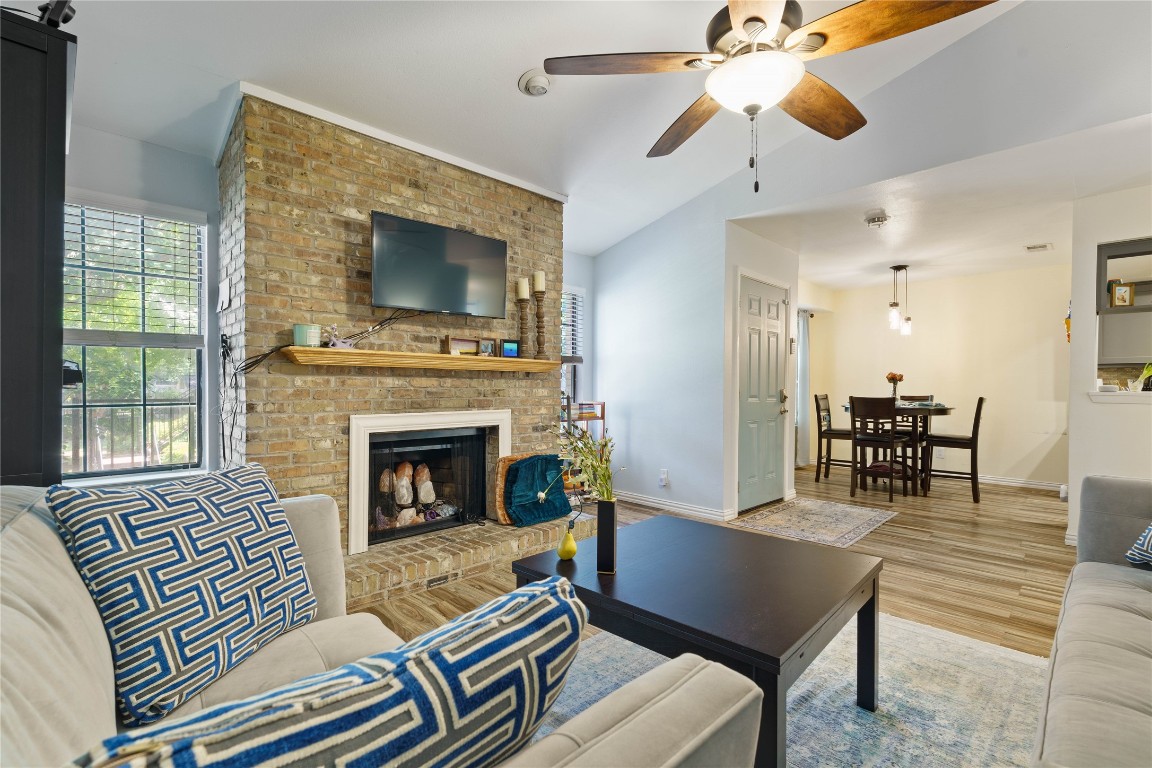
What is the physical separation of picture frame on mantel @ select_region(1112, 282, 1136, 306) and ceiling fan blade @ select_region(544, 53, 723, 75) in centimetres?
369

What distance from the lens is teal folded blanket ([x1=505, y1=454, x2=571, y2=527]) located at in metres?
3.60

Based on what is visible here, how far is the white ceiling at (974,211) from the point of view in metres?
3.12

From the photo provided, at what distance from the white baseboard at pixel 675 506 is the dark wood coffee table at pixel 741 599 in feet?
7.74

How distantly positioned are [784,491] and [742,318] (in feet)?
6.00

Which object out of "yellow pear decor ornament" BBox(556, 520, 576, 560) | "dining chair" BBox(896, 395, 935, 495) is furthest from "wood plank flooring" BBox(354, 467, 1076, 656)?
"yellow pear decor ornament" BBox(556, 520, 576, 560)

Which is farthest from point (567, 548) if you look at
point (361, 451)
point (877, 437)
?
point (877, 437)

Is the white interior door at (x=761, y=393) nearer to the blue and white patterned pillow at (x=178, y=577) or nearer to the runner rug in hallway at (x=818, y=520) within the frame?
the runner rug in hallway at (x=818, y=520)

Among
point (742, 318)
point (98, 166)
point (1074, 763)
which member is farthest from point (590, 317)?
point (1074, 763)

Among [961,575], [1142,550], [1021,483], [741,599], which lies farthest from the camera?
[1021,483]

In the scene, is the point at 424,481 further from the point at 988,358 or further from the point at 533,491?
the point at 988,358

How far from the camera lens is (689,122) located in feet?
8.05

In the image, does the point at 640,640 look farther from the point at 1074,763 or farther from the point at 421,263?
the point at 421,263

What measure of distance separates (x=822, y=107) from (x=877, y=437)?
4149 millimetres

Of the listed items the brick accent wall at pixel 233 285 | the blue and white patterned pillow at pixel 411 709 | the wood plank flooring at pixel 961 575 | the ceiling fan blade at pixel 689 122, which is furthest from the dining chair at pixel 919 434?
the blue and white patterned pillow at pixel 411 709
